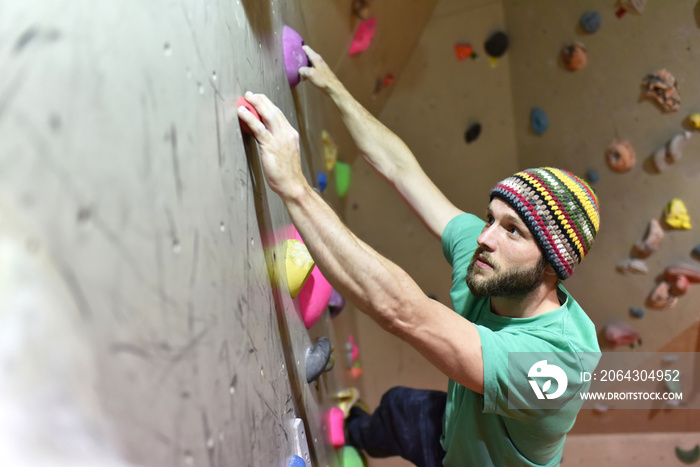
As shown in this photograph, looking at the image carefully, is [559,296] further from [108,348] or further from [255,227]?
[108,348]

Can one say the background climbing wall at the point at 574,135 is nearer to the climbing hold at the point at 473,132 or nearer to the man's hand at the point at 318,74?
the climbing hold at the point at 473,132

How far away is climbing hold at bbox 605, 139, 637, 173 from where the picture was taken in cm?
213

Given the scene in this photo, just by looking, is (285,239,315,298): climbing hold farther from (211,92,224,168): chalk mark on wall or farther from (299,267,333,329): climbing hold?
(211,92,224,168): chalk mark on wall

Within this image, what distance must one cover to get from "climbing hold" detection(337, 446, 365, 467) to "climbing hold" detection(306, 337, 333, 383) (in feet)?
1.81

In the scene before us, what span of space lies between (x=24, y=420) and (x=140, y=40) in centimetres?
34

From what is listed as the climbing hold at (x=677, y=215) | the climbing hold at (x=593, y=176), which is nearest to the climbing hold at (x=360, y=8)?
the climbing hold at (x=593, y=176)

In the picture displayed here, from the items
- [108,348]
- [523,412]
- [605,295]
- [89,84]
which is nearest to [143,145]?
[89,84]

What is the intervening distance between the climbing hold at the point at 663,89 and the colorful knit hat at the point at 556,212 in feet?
3.34

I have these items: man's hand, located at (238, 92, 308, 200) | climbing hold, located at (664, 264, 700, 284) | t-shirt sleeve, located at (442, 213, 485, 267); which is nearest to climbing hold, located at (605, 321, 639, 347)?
climbing hold, located at (664, 264, 700, 284)

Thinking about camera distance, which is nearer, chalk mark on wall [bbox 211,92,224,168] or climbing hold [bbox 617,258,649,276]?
chalk mark on wall [bbox 211,92,224,168]

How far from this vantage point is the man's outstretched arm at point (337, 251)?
853 millimetres

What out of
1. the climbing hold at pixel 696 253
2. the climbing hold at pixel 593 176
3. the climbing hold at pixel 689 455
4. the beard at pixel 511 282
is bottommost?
the climbing hold at pixel 689 455

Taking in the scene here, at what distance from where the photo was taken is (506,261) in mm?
1208

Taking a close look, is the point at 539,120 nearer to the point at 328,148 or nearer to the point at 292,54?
the point at 328,148
